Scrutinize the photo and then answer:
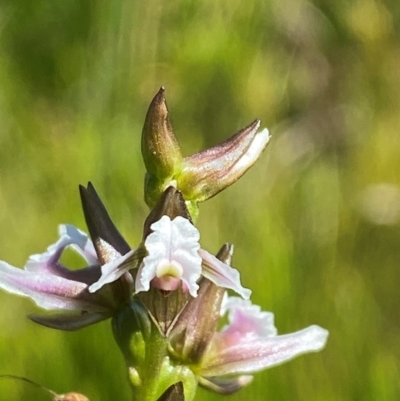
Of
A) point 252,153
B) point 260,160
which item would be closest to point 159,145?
point 252,153

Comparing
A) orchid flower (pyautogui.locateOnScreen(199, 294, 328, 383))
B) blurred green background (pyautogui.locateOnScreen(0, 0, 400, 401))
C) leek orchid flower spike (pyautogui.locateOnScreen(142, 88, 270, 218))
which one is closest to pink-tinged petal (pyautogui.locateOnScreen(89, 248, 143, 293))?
leek orchid flower spike (pyautogui.locateOnScreen(142, 88, 270, 218))

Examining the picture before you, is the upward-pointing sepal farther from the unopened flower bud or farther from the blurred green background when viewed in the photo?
the blurred green background

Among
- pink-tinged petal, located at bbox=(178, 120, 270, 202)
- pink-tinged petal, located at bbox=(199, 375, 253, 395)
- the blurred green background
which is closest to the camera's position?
pink-tinged petal, located at bbox=(178, 120, 270, 202)

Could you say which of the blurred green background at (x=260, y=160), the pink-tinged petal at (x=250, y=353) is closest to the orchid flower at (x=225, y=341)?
the pink-tinged petal at (x=250, y=353)

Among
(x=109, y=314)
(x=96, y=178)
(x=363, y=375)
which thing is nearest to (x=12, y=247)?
(x=96, y=178)

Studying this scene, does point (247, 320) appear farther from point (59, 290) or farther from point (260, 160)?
point (260, 160)

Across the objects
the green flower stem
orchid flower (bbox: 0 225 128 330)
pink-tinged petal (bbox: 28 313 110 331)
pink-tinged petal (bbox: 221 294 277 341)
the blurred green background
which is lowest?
the green flower stem

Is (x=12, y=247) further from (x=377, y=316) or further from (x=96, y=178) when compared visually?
(x=377, y=316)

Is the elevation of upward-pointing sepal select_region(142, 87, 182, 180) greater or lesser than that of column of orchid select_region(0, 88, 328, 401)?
greater

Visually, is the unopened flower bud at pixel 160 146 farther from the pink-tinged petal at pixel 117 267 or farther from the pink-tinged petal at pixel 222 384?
the pink-tinged petal at pixel 222 384
